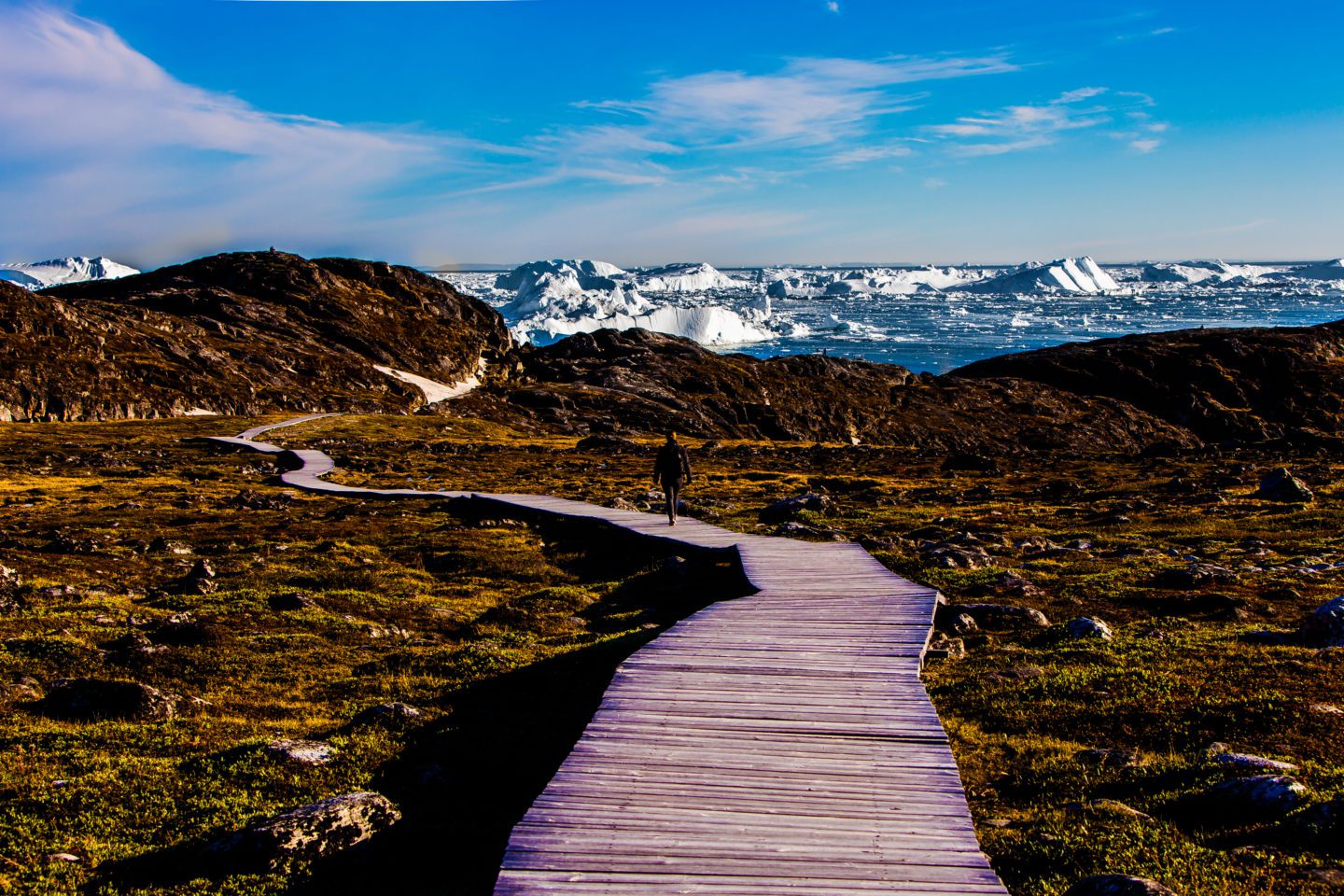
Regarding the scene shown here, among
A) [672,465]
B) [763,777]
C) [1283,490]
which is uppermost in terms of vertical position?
[672,465]

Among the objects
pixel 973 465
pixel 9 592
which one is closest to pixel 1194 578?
pixel 9 592

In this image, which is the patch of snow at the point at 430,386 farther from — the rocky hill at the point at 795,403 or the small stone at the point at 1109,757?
the small stone at the point at 1109,757

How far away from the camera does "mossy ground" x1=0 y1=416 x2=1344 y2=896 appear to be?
9.63 metres

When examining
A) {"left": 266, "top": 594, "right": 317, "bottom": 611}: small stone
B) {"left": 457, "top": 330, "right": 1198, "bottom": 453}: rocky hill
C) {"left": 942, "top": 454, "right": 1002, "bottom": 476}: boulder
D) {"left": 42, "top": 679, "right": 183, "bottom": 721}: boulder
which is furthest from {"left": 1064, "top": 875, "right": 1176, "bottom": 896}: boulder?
{"left": 457, "top": 330, "right": 1198, "bottom": 453}: rocky hill

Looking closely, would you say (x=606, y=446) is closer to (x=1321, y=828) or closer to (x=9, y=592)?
(x=9, y=592)

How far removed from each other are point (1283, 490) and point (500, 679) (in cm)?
3720

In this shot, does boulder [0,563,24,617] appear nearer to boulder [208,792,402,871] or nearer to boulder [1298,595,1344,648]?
boulder [208,792,402,871]

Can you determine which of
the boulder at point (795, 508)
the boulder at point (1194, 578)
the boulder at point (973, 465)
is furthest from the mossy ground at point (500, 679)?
the boulder at point (973, 465)

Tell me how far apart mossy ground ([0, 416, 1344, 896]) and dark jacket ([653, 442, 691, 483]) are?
10.1 feet

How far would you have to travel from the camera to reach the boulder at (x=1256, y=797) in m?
9.55

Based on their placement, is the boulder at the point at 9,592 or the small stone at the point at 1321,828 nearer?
the small stone at the point at 1321,828

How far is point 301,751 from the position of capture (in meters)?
12.2

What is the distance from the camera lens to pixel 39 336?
342 feet

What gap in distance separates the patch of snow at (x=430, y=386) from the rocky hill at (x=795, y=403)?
663 cm
